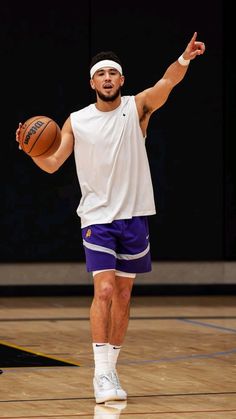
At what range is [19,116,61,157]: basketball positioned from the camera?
20.9 ft

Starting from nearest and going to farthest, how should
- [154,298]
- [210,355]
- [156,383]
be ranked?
[156,383]
[210,355]
[154,298]

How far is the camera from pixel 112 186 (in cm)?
641

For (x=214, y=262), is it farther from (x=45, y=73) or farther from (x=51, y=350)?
(x=51, y=350)

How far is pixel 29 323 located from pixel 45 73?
11.5 feet

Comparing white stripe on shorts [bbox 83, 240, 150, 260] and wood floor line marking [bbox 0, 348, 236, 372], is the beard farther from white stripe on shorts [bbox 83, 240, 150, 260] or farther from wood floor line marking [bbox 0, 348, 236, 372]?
wood floor line marking [bbox 0, 348, 236, 372]

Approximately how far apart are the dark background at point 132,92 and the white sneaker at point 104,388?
6308 millimetres

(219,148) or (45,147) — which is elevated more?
(45,147)

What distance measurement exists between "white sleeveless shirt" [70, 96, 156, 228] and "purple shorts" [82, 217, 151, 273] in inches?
2.0

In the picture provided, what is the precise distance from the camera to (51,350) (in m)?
8.20

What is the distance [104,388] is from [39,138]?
4.70ft

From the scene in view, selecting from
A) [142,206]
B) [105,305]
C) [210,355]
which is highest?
[142,206]

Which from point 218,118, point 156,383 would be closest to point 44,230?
point 218,118

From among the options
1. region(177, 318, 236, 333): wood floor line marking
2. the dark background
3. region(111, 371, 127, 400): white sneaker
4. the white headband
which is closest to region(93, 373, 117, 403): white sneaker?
region(111, 371, 127, 400): white sneaker

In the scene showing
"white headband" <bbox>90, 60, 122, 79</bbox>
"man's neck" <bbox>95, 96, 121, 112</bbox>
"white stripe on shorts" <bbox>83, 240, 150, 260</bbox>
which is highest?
"white headband" <bbox>90, 60, 122, 79</bbox>
